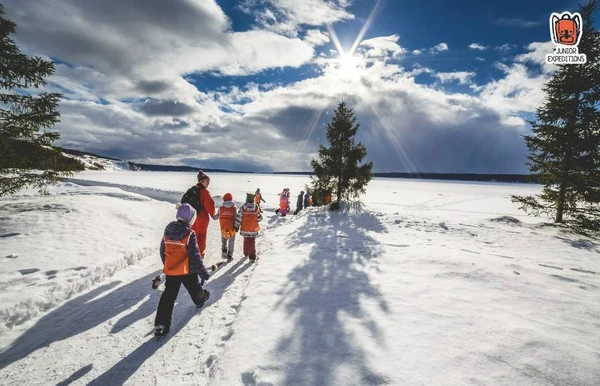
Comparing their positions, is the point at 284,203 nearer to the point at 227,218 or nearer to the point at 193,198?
the point at 227,218

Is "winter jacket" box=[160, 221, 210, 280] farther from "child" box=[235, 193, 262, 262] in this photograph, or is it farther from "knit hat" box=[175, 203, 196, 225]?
"child" box=[235, 193, 262, 262]

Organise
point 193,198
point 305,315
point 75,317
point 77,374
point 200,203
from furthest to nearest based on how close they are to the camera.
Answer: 1. point 200,203
2. point 193,198
3. point 75,317
4. point 305,315
5. point 77,374

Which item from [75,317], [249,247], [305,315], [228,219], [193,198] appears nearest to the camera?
[305,315]

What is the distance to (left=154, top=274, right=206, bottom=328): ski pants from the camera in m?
3.92

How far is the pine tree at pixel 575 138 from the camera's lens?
10.9 meters

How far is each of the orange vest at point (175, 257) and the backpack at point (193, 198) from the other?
2.32m

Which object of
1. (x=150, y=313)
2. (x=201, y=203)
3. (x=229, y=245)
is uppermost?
(x=201, y=203)

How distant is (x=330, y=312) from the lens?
4.27 meters

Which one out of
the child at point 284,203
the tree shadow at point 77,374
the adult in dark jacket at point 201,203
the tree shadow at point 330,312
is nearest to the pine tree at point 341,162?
the child at point 284,203

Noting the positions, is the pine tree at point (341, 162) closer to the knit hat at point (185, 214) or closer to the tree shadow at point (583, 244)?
the tree shadow at point (583, 244)

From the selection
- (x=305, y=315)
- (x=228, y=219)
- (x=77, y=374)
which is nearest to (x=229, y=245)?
(x=228, y=219)

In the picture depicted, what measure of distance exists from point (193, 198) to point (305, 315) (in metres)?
4.01

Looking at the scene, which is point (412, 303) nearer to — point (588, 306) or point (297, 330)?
point (297, 330)

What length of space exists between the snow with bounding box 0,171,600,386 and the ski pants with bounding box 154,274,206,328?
0.24 m
